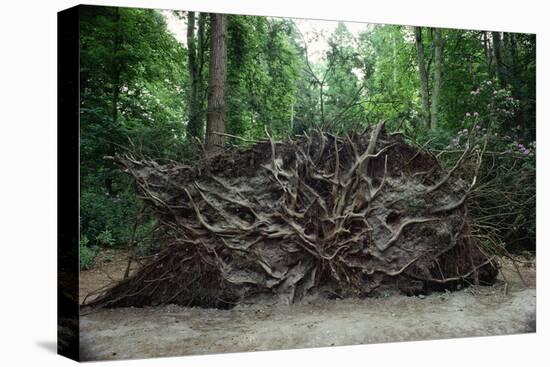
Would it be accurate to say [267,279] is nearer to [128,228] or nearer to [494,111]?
[128,228]

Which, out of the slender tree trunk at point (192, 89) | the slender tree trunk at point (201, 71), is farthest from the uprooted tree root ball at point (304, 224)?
the slender tree trunk at point (201, 71)

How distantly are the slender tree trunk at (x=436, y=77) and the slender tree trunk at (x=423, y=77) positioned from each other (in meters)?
0.07

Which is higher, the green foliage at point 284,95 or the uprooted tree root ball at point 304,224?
the green foliage at point 284,95

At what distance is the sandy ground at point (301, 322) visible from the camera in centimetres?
691

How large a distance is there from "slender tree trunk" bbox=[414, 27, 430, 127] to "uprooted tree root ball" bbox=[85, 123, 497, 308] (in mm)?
476

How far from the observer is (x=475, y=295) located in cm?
834

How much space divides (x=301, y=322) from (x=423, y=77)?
331 cm

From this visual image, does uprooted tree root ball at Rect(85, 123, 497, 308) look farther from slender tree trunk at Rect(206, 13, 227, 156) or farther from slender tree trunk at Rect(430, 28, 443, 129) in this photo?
slender tree trunk at Rect(430, 28, 443, 129)

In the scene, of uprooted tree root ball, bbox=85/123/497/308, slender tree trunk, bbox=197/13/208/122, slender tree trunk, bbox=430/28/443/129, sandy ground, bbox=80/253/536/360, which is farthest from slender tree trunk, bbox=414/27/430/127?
slender tree trunk, bbox=197/13/208/122

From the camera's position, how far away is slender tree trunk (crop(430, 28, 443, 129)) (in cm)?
854

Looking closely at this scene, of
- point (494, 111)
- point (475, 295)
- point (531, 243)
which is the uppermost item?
point (494, 111)

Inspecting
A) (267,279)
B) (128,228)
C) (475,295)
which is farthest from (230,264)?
(475,295)

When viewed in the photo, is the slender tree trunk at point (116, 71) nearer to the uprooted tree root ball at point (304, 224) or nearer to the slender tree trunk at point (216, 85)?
the uprooted tree root ball at point (304, 224)

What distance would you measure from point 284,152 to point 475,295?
9.26ft
